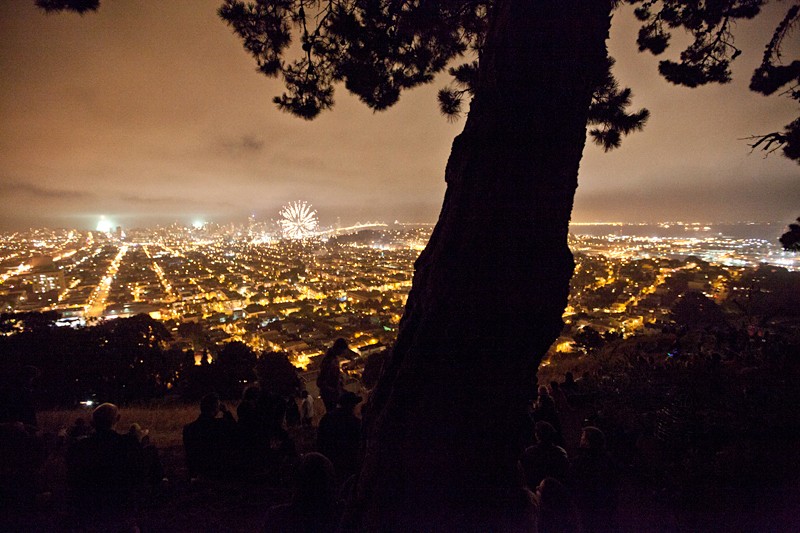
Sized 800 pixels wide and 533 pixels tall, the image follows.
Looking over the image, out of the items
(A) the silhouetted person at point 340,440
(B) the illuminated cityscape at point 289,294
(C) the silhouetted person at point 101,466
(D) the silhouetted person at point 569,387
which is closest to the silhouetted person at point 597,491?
(A) the silhouetted person at point 340,440

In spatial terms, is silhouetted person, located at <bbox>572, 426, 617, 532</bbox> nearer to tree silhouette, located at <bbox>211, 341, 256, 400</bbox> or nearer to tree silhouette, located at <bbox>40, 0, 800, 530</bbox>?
tree silhouette, located at <bbox>40, 0, 800, 530</bbox>

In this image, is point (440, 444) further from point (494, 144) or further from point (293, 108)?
point (293, 108)

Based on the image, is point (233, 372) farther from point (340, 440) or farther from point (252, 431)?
point (340, 440)

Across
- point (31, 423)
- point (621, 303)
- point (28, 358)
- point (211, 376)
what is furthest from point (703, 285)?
point (28, 358)

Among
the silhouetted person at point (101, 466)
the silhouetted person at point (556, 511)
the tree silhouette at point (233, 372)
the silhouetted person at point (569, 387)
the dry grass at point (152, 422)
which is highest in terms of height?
the silhouetted person at point (556, 511)

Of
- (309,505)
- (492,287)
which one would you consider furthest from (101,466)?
(492,287)

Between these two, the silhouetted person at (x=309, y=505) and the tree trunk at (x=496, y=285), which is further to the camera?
the silhouetted person at (x=309, y=505)

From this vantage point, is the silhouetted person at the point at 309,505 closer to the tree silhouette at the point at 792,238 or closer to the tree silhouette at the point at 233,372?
the tree silhouette at the point at 792,238

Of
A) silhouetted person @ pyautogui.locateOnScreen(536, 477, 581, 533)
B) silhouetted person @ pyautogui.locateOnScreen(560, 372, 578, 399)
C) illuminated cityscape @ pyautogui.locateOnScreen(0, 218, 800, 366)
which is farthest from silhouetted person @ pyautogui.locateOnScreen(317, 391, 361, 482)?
illuminated cityscape @ pyautogui.locateOnScreen(0, 218, 800, 366)
